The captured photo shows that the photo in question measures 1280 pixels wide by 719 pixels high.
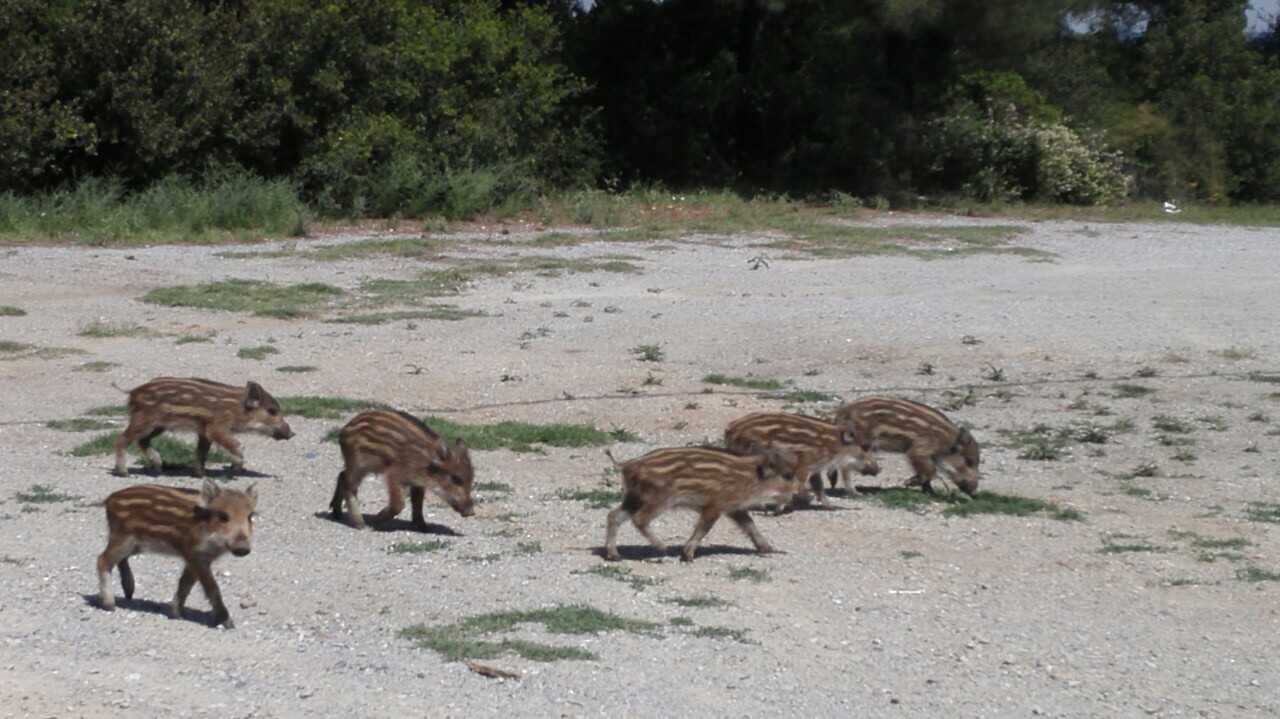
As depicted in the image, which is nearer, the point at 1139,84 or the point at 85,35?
the point at 85,35

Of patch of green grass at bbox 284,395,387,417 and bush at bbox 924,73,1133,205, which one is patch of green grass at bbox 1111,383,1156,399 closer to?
patch of green grass at bbox 284,395,387,417

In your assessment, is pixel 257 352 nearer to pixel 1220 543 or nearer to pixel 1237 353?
pixel 1220 543

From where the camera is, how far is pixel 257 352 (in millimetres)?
18109

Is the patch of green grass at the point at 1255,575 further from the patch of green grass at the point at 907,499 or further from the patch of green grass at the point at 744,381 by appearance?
the patch of green grass at the point at 744,381

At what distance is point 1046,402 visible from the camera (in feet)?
53.8

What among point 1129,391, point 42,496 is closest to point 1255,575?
point 1129,391

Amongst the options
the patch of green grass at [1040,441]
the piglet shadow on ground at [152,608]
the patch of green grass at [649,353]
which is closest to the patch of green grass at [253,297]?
the patch of green grass at [649,353]

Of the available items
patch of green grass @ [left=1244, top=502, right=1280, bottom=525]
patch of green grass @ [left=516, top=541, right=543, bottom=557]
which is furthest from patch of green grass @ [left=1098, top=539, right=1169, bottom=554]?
patch of green grass @ [left=516, top=541, right=543, bottom=557]

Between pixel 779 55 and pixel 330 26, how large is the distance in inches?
556

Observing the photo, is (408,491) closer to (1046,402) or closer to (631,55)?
(1046,402)

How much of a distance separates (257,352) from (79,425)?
4.06m

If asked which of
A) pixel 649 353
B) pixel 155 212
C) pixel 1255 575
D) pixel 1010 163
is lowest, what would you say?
pixel 1255 575

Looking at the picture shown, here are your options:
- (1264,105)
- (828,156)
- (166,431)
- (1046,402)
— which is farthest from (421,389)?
(1264,105)

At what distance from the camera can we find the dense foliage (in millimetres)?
32844
